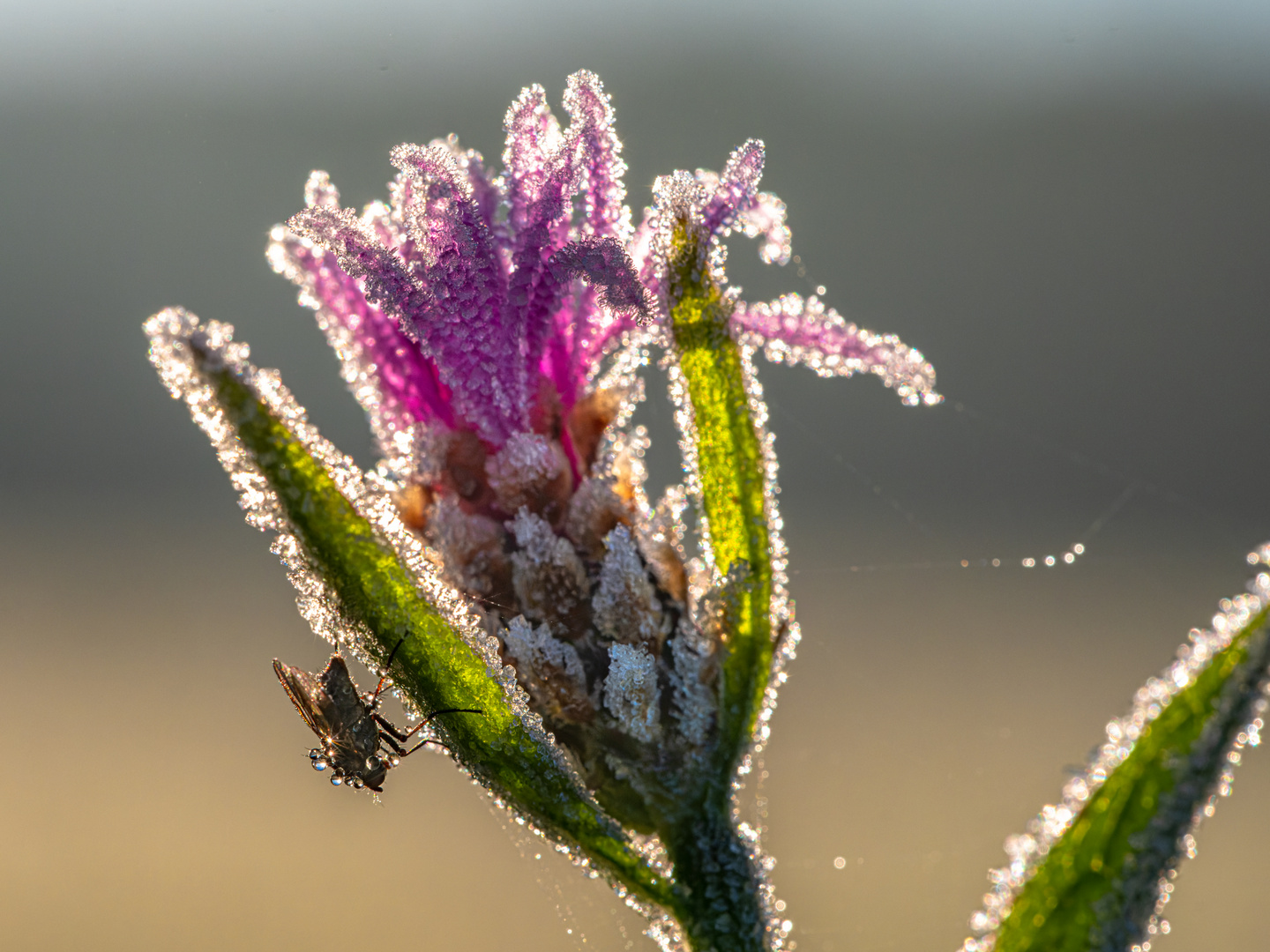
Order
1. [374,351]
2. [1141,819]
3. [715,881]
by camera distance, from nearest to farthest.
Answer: [1141,819], [715,881], [374,351]

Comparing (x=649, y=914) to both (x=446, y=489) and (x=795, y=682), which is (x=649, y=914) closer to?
(x=446, y=489)

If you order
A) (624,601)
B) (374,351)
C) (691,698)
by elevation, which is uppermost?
(374,351)

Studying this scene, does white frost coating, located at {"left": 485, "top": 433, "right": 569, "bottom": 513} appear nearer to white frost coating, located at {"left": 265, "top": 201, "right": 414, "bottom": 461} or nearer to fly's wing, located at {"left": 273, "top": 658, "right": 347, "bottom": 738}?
white frost coating, located at {"left": 265, "top": 201, "right": 414, "bottom": 461}

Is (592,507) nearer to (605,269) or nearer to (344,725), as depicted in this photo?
(605,269)

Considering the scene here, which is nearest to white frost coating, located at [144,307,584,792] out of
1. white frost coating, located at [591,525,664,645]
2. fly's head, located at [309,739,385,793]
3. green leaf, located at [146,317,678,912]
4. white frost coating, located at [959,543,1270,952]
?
green leaf, located at [146,317,678,912]

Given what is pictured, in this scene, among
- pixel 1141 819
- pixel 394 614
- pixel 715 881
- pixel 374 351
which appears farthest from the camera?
pixel 374 351

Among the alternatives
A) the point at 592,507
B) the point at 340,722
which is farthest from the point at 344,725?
the point at 592,507
